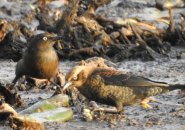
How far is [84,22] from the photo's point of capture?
13273 mm

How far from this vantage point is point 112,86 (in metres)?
8.65

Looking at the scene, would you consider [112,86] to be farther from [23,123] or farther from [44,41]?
[44,41]

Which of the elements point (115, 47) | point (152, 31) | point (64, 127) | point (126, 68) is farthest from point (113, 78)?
point (152, 31)

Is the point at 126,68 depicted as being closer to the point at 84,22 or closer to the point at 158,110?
the point at 84,22

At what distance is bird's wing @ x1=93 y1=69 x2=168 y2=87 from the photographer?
8.67 metres

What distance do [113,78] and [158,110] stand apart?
685mm

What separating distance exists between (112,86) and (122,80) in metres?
0.17

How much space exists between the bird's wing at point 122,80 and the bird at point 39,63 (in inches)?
75.5

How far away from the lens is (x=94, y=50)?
41.8 ft

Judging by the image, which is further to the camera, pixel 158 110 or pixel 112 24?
pixel 112 24

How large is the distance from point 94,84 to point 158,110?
91 centimetres

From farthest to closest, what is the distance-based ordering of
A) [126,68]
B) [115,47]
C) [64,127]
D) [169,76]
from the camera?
[115,47]
[126,68]
[169,76]
[64,127]

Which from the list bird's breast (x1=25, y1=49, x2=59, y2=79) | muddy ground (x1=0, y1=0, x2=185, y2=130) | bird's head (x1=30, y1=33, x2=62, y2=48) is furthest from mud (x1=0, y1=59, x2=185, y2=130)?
bird's head (x1=30, y1=33, x2=62, y2=48)

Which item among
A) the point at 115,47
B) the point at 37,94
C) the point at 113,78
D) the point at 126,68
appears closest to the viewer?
the point at 113,78
